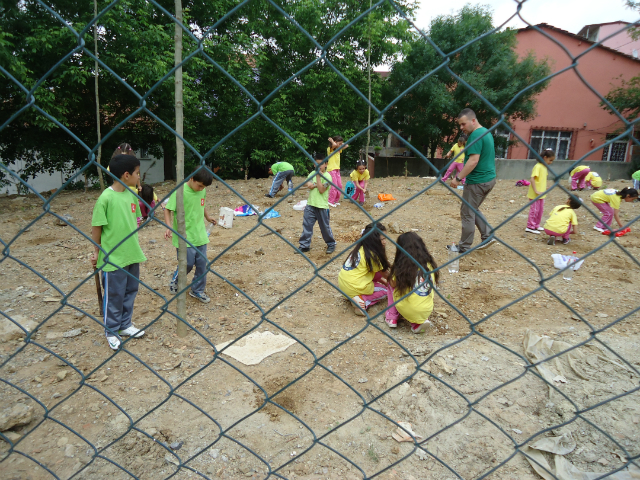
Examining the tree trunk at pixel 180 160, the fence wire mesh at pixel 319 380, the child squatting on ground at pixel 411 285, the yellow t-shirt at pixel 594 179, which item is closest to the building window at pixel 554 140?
the yellow t-shirt at pixel 594 179

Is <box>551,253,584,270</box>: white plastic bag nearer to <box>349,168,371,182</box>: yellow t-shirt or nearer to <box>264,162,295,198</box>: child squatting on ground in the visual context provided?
<box>349,168,371,182</box>: yellow t-shirt

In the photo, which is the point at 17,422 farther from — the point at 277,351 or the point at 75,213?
the point at 75,213

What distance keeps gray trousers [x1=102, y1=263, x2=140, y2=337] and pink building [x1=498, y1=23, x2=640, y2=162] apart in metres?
15.5

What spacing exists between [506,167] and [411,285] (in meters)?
13.7

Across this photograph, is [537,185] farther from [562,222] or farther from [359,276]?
[359,276]

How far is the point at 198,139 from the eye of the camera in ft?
37.9

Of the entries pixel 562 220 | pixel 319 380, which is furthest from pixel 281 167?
pixel 319 380

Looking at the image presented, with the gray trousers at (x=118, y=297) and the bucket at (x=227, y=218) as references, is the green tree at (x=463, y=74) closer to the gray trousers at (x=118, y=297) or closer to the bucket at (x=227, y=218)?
the bucket at (x=227, y=218)

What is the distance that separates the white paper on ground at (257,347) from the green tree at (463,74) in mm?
11526

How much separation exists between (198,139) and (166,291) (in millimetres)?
8258

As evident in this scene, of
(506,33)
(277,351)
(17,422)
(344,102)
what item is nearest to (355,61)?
(344,102)

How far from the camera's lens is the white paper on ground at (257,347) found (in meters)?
3.00

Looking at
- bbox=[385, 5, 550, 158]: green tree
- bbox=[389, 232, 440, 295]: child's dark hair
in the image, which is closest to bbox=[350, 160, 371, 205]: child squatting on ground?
bbox=[389, 232, 440, 295]: child's dark hair

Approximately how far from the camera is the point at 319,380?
2.72m
